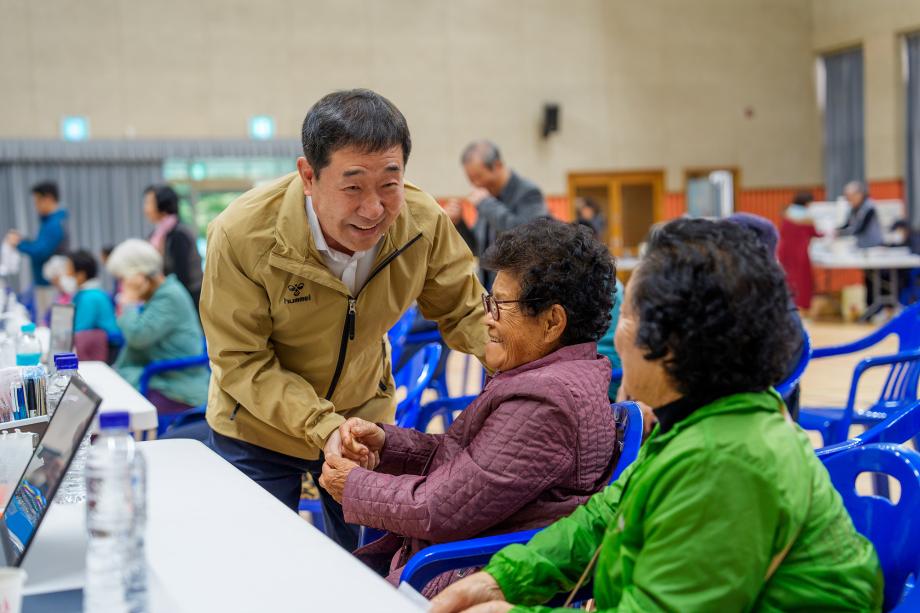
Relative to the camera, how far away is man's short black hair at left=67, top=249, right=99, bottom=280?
17.8 ft

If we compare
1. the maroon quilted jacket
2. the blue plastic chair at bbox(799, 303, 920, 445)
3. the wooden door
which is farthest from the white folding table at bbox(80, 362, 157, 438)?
the wooden door

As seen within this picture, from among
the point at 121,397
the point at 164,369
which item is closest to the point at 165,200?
the point at 164,369

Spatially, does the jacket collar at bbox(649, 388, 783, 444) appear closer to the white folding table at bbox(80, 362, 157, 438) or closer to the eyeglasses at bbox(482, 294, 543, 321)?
the eyeglasses at bbox(482, 294, 543, 321)

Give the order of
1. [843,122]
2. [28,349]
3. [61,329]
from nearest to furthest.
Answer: [28,349], [61,329], [843,122]

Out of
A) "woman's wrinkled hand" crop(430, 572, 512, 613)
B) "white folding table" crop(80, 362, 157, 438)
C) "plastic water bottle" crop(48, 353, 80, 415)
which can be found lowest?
"woman's wrinkled hand" crop(430, 572, 512, 613)

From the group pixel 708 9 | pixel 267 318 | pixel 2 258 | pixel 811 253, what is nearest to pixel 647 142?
pixel 708 9

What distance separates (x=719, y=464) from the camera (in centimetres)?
107

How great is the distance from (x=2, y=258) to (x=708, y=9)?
10104 mm

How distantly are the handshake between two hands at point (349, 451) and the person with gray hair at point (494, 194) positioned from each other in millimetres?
2782

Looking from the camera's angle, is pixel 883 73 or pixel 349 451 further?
pixel 883 73

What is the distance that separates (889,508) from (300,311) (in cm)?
123

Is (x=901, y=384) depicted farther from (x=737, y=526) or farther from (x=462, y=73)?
(x=462, y=73)

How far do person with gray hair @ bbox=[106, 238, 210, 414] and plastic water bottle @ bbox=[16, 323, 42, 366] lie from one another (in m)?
0.89

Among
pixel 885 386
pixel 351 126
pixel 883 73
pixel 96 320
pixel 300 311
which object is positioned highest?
pixel 883 73
